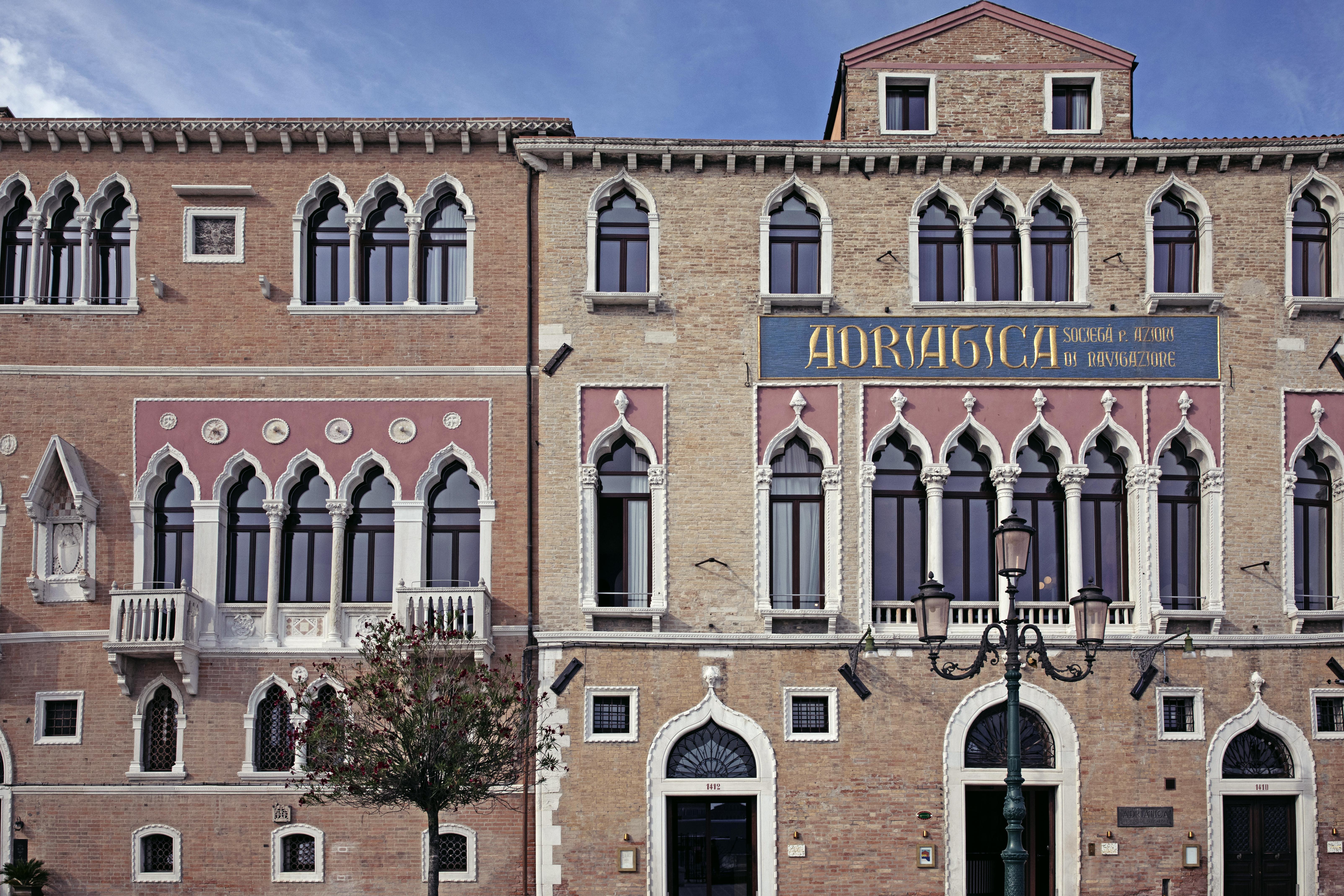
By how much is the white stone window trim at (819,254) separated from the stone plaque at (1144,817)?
898 cm

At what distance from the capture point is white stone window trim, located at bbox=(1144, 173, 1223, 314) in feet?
66.8

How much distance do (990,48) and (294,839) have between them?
1709 cm

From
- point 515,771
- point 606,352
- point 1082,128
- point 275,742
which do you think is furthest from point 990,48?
point 275,742

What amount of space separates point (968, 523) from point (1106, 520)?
7.28 feet

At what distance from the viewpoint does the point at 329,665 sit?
18.1 metres

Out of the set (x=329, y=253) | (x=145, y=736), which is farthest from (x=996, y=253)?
(x=145, y=736)

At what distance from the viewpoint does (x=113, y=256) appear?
2098 cm

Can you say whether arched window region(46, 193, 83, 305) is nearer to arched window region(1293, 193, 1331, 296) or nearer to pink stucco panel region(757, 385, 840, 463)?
pink stucco panel region(757, 385, 840, 463)

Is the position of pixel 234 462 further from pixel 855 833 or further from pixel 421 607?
pixel 855 833

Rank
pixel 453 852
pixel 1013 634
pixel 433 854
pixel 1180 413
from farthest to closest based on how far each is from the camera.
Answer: pixel 1180 413 < pixel 453 852 < pixel 433 854 < pixel 1013 634

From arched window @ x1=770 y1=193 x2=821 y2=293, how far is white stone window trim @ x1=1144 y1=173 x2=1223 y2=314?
5.32 metres

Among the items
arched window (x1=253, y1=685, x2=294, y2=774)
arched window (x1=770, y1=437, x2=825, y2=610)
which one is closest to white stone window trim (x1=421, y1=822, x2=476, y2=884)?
arched window (x1=253, y1=685, x2=294, y2=774)

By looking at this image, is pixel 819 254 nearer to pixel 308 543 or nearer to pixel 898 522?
pixel 898 522

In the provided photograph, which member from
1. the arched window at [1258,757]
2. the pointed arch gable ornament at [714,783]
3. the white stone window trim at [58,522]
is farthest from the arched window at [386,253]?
the arched window at [1258,757]
